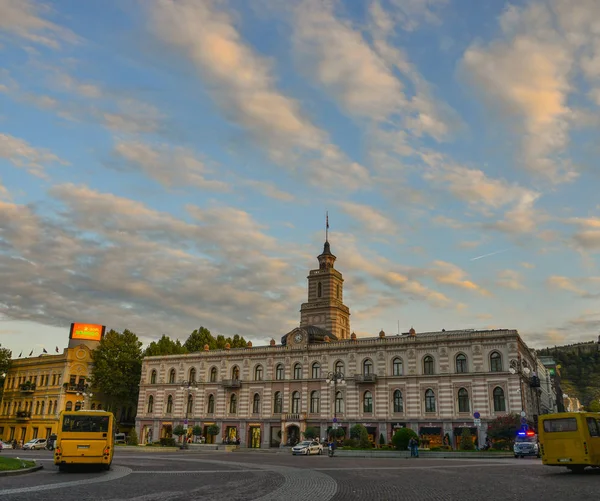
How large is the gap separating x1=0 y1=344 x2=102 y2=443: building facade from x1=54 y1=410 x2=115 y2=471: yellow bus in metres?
55.6

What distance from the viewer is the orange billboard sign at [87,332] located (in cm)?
8256

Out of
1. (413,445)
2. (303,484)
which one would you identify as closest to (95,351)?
(413,445)

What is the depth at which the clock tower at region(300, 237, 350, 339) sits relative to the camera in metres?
76.1

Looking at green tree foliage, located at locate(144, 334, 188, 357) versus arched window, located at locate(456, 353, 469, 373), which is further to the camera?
green tree foliage, located at locate(144, 334, 188, 357)

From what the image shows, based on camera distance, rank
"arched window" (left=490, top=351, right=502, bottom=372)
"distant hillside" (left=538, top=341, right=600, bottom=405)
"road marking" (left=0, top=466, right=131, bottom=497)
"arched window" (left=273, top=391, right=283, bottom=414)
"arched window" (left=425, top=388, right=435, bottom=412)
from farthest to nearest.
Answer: "distant hillside" (left=538, top=341, right=600, bottom=405) < "arched window" (left=273, top=391, right=283, bottom=414) < "arched window" (left=425, top=388, right=435, bottom=412) < "arched window" (left=490, top=351, right=502, bottom=372) < "road marking" (left=0, top=466, right=131, bottom=497)

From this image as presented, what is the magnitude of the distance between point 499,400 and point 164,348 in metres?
53.6

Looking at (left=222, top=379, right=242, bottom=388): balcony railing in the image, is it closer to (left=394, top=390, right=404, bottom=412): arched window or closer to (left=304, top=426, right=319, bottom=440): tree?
(left=304, top=426, right=319, bottom=440): tree

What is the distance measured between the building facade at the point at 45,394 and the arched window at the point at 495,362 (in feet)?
175

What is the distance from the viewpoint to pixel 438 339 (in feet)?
188

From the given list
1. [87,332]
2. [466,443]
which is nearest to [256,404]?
[466,443]

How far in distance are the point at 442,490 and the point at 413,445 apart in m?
24.8

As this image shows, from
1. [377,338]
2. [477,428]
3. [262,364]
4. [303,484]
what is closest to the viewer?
[303,484]

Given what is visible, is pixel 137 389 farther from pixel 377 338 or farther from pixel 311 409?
pixel 377 338

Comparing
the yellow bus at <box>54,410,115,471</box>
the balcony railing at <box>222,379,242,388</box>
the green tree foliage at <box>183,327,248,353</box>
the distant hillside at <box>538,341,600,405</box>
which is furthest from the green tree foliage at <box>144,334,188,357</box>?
the distant hillside at <box>538,341,600,405</box>
